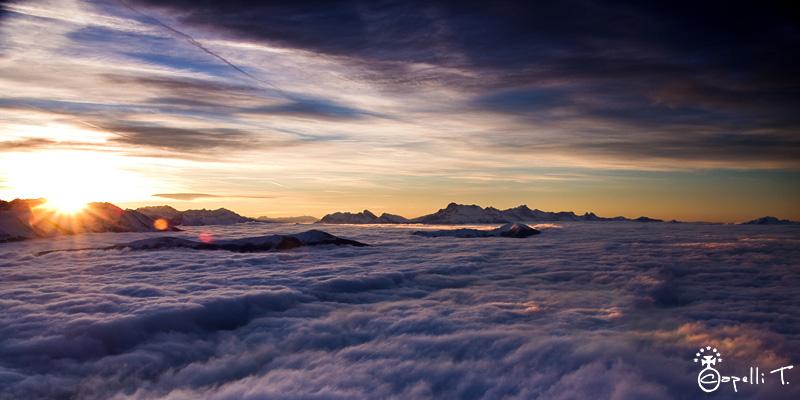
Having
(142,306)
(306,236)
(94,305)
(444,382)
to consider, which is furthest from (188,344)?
(306,236)

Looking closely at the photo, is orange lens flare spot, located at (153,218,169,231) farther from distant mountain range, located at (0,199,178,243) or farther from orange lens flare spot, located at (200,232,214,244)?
orange lens flare spot, located at (200,232,214,244)

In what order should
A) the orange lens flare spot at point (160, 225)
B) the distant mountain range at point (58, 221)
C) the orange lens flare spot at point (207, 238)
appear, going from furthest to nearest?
the orange lens flare spot at point (160, 225)
the orange lens flare spot at point (207, 238)
the distant mountain range at point (58, 221)

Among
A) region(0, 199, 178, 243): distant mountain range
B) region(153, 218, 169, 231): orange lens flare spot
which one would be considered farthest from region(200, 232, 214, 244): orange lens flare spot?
region(153, 218, 169, 231): orange lens flare spot

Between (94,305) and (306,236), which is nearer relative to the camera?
(94,305)

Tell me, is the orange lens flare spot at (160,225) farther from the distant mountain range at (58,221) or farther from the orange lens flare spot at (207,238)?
the orange lens flare spot at (207,238)

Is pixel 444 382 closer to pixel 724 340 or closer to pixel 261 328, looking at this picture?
pixel 261 328

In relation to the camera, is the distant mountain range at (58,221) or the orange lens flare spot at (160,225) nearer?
the distant mountain range at (58,221)

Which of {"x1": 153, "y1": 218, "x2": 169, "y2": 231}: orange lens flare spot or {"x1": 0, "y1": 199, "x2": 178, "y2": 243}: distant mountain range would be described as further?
{"x1": 153, "y1": 218, "x2": 169, "y2": 231}: orange lens flare spot

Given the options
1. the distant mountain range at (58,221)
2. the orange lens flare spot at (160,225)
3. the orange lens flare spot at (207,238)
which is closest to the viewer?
the distant mountain range at (58,221)

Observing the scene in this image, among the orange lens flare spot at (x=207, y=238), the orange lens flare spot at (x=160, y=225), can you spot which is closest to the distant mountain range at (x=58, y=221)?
the orange lens flare spot at (x=160, y=225)

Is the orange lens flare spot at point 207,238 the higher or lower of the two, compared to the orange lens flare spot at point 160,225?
lower

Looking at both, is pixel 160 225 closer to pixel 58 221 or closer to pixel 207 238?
pixel 58 221
